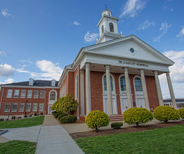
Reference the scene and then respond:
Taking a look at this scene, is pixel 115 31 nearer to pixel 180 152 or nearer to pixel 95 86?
pixel 95 86

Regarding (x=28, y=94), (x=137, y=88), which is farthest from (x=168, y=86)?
(x=28, y=94)

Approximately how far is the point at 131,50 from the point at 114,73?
187 inches

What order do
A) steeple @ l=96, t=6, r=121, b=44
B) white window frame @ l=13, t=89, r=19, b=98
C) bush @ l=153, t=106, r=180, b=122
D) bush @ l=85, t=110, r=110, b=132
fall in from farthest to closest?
1. white window frame @ l=13, t=89, r=19, b=98
2. steeple @ l=96, t=6, r=121, b=44
3. bush @ l=153, t=106, r=180, b=122
4. bush @ l=85, t=110, r=110, b=132

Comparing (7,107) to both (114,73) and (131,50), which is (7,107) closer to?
(114,73)

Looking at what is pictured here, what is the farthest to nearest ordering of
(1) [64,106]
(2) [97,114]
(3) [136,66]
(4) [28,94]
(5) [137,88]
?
(4) [28,94], (5) [137,88], (3) [136,66], (1) [64,106], (2) [97,114]

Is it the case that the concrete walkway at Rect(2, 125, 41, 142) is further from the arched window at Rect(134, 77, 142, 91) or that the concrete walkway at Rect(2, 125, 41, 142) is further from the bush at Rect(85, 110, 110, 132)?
the arched window at Rect(134, 77, 142, 91)

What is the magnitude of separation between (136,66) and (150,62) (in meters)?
3.09

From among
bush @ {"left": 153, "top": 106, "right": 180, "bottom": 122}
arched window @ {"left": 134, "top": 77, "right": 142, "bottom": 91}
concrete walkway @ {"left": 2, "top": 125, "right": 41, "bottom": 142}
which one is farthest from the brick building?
concrete walkway @ {"left": 2, "top": 125, "right": 41, "bottom": 142}

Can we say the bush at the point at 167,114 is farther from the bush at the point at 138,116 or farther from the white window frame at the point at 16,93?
the white window frame at the point at 16,93

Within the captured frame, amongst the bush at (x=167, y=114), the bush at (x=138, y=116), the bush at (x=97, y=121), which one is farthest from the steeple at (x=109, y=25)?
the bush at (x=97, y=121)

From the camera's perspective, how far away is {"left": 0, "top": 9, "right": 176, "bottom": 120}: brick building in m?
17.4

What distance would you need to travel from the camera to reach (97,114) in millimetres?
9344

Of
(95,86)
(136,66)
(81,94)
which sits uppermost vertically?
(136,66)

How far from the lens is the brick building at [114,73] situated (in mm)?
17406
